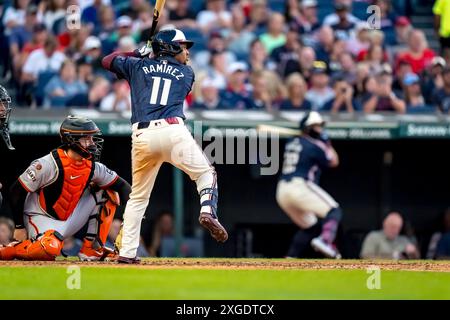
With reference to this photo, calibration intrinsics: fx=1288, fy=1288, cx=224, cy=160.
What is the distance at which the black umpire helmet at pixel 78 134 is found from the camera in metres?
9.73

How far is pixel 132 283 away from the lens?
27.5 ft

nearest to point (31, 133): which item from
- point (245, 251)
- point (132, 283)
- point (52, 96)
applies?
point (52, 96)

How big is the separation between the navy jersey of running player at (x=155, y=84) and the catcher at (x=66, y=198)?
0.56 metres

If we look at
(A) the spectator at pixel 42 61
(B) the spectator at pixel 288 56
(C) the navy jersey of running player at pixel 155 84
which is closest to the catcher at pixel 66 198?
(C) the navy jersey of running player at pixel 155 84

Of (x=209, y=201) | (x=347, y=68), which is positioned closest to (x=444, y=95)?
(x=347, y=68)

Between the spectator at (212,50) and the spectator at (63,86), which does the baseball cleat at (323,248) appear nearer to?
the spectator at (212,50)

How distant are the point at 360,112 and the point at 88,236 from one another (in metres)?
5.52

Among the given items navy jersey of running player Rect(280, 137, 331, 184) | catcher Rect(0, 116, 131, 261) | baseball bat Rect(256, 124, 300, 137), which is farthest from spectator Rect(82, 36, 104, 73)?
catcher Rect(0, 116, 131, 261)

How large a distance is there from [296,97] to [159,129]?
18.6 feet

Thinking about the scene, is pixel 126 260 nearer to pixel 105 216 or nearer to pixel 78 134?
pixel 105 216

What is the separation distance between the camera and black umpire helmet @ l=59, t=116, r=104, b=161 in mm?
9734

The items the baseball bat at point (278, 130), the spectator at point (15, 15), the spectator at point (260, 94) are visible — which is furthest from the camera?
the spectator at point (15, 15)

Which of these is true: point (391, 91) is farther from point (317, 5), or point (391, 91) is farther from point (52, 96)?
point (52, 96)
